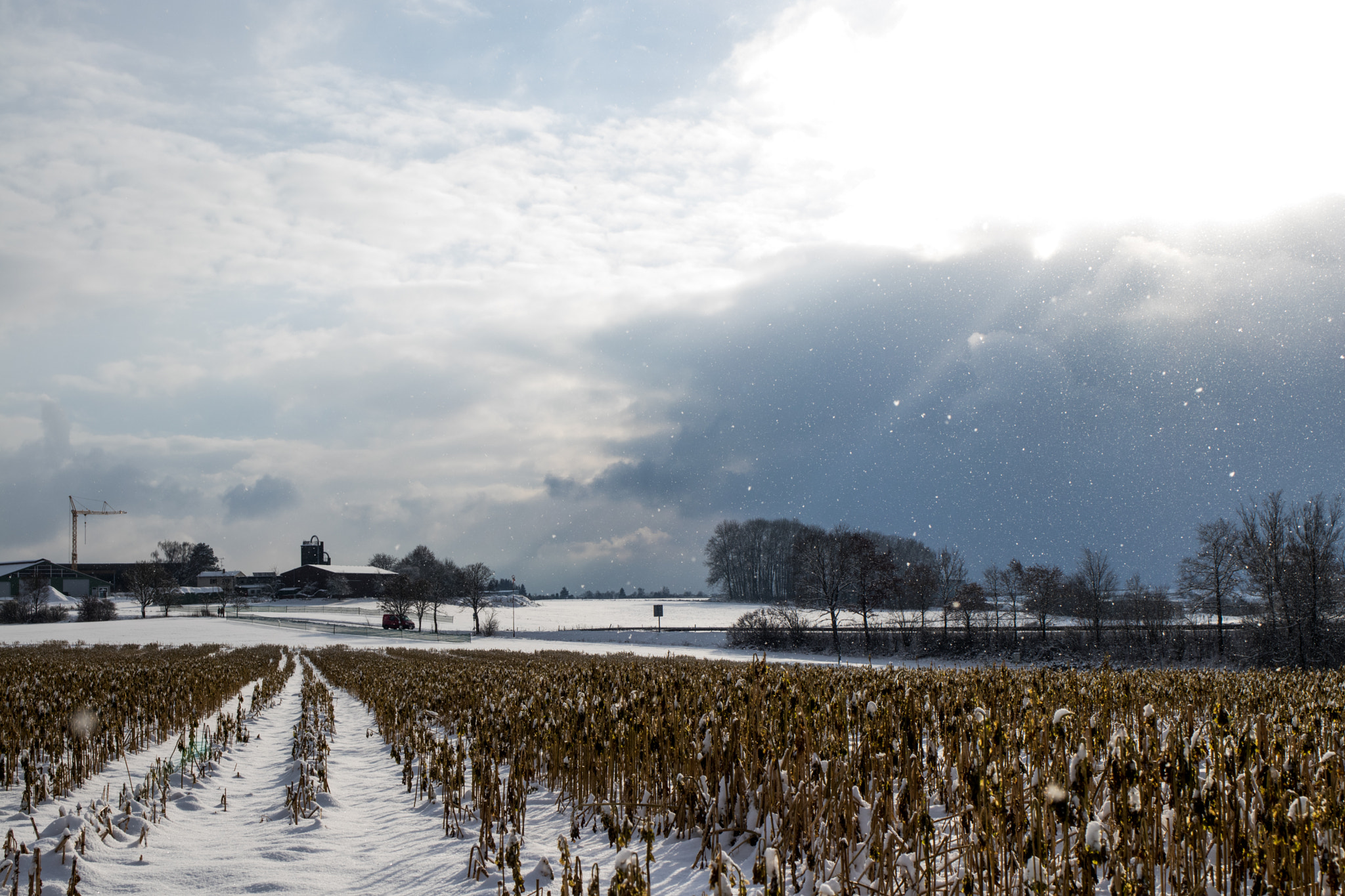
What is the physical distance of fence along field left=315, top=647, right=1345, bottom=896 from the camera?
3248mm

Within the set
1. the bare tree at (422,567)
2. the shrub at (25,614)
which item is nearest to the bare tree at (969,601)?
the bare tree at (422,567)

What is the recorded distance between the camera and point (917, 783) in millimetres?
4770

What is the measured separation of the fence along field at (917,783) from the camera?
3.25m

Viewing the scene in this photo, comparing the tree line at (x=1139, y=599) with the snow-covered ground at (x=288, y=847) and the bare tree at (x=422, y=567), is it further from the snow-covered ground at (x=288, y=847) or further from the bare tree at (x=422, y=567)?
the bare tree at (x=422, y=567)

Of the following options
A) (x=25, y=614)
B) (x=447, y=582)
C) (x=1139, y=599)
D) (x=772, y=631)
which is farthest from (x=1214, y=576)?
(x=25, y=614)

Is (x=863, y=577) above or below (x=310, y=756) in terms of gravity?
below

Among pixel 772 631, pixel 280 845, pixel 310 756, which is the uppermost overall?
pixel 280 845

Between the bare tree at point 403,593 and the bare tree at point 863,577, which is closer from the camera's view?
the bare tree at point 863,577

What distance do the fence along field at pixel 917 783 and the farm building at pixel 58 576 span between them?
154m

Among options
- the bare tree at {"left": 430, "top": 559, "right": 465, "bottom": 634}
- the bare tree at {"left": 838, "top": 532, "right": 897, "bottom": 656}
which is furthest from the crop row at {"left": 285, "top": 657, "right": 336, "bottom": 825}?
the bare tree at {"left": 430, "top": 559, "right": 465, "bottom": 634}

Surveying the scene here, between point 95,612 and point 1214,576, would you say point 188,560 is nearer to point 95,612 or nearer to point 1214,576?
point 95,612

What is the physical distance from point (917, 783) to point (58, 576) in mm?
170064

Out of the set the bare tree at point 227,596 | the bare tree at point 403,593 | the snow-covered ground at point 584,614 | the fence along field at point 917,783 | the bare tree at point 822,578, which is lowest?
the snow-covered ground at point 584,614

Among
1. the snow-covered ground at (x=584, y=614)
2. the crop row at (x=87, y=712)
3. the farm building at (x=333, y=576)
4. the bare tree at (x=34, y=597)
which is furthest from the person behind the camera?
the farm building at (x=333, y=576)
